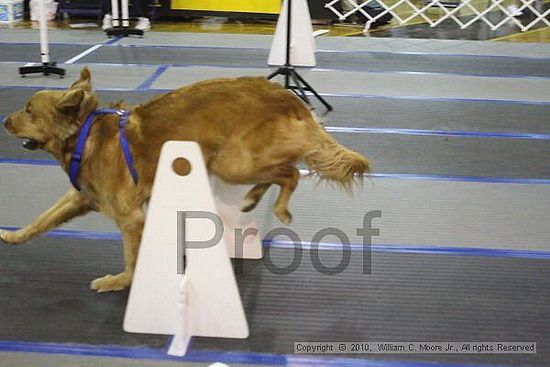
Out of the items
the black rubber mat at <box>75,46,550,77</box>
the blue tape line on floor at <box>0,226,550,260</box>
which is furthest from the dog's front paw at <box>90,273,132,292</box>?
the black rubber mat at <box>75,46,550,77</box>

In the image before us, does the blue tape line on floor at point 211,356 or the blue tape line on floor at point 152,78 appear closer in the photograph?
the blue tape line on floor at point 211,356

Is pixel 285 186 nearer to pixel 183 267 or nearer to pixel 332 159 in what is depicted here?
pixel 332 159

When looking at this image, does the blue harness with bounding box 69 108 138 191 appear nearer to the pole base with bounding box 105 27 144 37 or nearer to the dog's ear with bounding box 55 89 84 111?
the dog's ear with bounding box 55 89 84 111

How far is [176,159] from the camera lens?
2.51 meters

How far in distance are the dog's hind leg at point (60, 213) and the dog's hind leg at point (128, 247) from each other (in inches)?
12.1

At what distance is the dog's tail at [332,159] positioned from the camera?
306cm

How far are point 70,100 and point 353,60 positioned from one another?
5236 millimetres

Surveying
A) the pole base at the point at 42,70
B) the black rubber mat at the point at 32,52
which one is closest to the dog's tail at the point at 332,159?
the pole base at the point at 42,70

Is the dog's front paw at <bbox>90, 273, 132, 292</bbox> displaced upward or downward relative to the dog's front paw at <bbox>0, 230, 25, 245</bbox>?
downward

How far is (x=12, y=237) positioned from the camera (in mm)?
3258

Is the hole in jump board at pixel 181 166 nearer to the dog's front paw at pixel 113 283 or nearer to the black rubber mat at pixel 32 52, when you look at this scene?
the dog's front paw at pixel 113 283

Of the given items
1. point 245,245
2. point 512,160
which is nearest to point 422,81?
point 512,160

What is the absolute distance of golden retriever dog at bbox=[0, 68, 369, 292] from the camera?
9.20ft

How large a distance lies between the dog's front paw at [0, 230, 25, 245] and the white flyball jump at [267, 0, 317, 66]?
3.74 m
